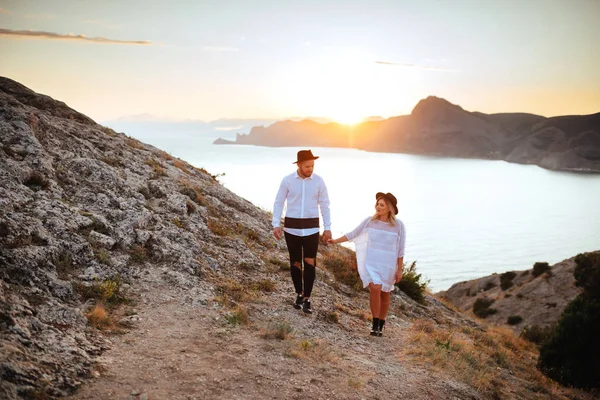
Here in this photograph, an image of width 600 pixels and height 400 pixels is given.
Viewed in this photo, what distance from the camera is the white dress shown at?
771 cm

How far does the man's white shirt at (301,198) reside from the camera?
7.39 metres

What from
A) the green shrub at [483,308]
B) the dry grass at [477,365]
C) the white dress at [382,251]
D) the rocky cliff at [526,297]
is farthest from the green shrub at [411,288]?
the green shrub at [483,308]

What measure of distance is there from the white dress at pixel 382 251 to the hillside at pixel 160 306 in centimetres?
133

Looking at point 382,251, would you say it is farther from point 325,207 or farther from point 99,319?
point 99,319

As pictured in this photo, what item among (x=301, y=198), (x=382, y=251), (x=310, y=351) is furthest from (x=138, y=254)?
(x=382, y=251)

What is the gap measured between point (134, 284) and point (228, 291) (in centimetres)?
183

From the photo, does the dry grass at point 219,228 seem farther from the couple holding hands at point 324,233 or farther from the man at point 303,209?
the man at point 303,209

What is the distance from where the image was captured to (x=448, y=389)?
649cm

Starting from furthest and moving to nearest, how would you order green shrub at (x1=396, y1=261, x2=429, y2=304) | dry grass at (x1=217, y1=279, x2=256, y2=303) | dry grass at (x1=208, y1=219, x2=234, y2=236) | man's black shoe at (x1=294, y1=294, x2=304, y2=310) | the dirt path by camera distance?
green shrub at (x1=396, y1=261, x2=429, y2=304) → dry grass at (x1=208, y1=219, x2=234, y2=236) → man's black shoe at (x1=294, y1=294, x2=304, y2=310) → dry grass at (x1=217, y1=279, x2=256, y2=303) → the dirt path

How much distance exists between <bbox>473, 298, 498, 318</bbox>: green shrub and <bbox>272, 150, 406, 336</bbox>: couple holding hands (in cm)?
3862

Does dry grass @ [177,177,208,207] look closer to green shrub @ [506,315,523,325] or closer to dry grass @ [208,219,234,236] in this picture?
dry grass @ [208,219,234,236]

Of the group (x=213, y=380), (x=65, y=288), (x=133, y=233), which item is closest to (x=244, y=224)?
(x=133, y=233)

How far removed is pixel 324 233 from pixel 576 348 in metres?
17.7

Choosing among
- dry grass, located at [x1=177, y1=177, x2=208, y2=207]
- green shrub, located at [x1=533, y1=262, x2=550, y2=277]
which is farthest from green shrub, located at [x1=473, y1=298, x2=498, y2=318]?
dry grass, located at [x1=177, y1=177, x2=208, y2=207]
